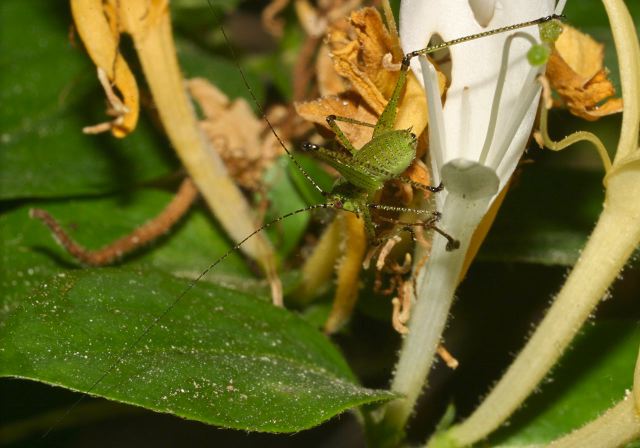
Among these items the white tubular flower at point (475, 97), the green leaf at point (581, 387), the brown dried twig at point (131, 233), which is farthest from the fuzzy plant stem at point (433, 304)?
the brown dried twig at point (131, 233)

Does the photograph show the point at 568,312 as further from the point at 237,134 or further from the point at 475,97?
the point at 237,134

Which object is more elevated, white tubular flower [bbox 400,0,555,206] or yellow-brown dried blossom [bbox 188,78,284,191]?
white tubular flower [bbox 400,0,555,206]

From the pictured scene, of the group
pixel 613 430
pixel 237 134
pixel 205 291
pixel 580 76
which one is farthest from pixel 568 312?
pixel 237 134

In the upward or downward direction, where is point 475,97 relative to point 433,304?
upward

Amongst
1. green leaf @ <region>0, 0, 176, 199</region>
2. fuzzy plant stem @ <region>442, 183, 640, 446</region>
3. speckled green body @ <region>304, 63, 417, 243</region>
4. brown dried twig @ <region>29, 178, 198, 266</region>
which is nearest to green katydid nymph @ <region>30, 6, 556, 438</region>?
speckled green body @ <region>304, 63, 417, 243</region>

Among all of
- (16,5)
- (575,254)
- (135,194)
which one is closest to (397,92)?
(575,254)

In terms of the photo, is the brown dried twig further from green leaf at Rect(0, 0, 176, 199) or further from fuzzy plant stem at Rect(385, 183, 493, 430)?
fuzzy plant stem at Rect(385, 183, 493, 430)
